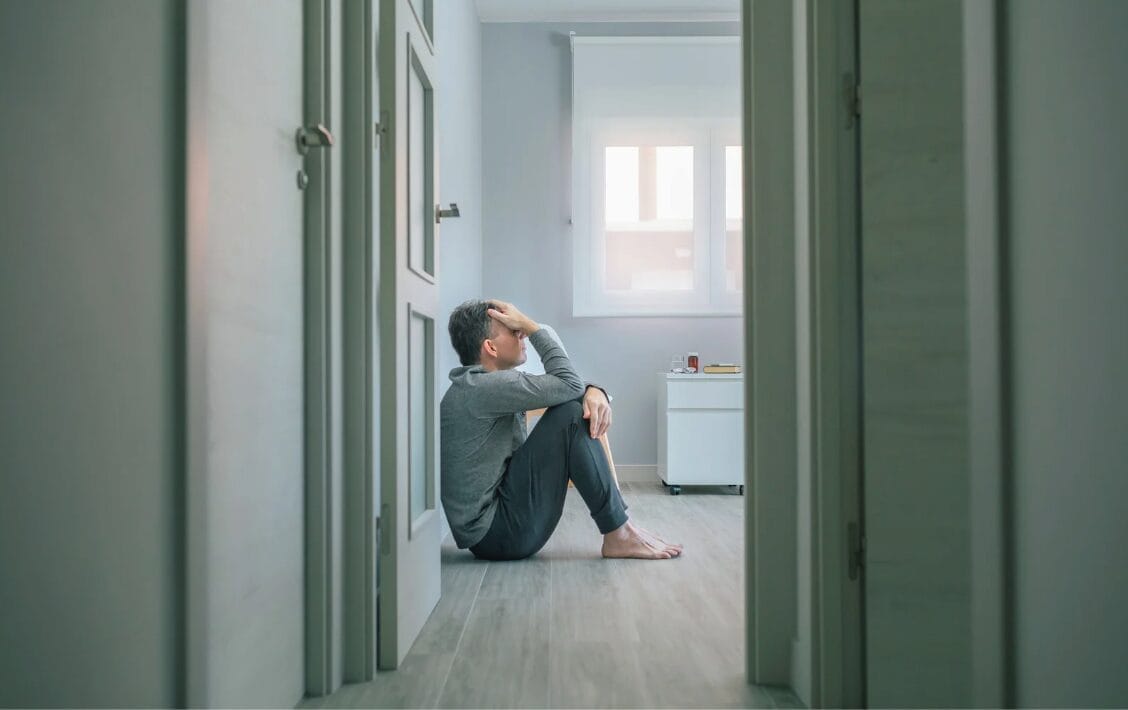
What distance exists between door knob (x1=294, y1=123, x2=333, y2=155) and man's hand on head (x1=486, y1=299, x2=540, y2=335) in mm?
1304

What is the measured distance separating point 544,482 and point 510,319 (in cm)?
54

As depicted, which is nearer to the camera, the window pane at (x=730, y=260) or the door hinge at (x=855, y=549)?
the door hinge at (x=855, y=549)

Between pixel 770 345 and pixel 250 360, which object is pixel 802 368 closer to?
pixel 770 345

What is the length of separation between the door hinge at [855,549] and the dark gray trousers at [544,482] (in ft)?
4.06

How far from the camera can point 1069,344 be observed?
64 cm

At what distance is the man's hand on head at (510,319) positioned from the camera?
2.67m

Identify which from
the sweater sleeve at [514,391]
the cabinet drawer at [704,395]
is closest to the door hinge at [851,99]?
the sweater sleeve at [514,391]

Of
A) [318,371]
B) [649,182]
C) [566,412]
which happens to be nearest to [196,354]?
[318,371]

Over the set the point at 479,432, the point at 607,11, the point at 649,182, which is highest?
the point at 607,11

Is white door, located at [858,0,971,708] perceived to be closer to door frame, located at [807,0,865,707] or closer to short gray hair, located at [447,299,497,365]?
door frame, located at [807,0,865,707]

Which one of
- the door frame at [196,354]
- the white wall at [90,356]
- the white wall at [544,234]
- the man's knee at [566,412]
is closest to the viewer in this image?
the white wall at [90,356]

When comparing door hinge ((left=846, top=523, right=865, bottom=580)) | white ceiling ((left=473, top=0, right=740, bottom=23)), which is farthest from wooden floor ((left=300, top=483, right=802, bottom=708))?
white ceiling ((left=473, top=0, right=740, bottom=23))

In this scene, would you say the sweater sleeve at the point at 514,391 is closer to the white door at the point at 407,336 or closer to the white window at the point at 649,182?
the white door at the point at 407,336

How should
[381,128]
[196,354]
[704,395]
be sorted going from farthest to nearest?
[704,395] → [381,128] → [196,354]
